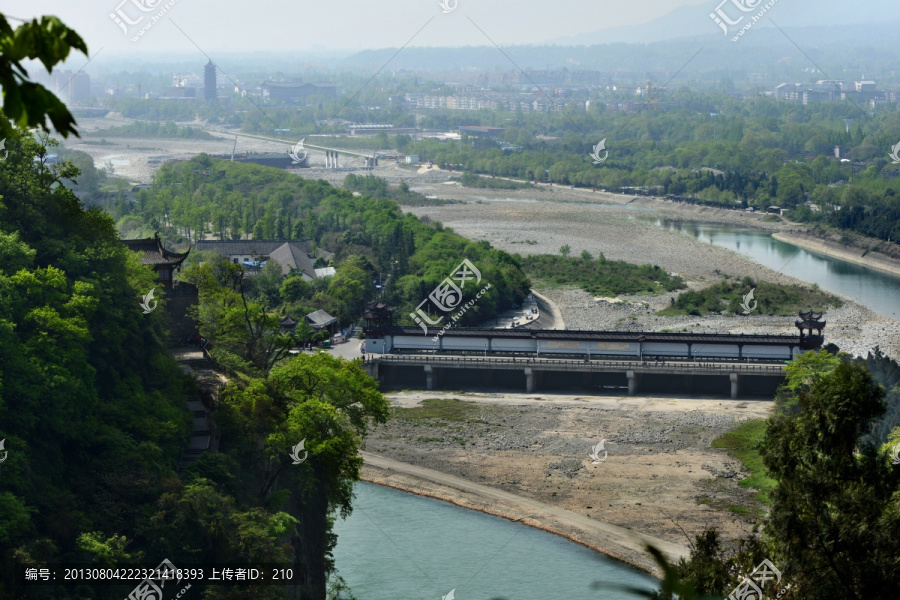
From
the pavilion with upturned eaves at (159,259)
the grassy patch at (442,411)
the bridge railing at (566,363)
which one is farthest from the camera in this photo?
the bridge railing at (566,363)

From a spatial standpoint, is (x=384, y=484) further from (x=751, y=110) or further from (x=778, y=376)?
(x=751, y=110)

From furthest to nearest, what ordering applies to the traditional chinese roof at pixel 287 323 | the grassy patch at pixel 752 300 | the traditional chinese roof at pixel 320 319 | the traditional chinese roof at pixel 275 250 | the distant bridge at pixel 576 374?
the traditional chinese roof at pixel 275 250 → the grassy patch at pixel 752 300 → the traditional chinese roof at pixel 320 319 → the traditional chinese roof at pixel 287 323 → the distant bridge at pixel 576 374

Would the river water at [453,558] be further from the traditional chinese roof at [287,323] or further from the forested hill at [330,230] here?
the forested hill at [330,230]

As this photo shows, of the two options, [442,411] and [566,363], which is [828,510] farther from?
[566,363]

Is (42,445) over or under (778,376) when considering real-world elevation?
over

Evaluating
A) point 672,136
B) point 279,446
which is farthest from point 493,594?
point 672,136

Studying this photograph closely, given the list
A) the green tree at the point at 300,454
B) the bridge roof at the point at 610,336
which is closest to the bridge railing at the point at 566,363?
the bridge roof at the point at 610,336

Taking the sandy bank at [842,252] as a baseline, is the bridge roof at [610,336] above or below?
above

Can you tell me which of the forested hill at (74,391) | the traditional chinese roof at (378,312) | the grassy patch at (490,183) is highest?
the forested hill at (74,391)
